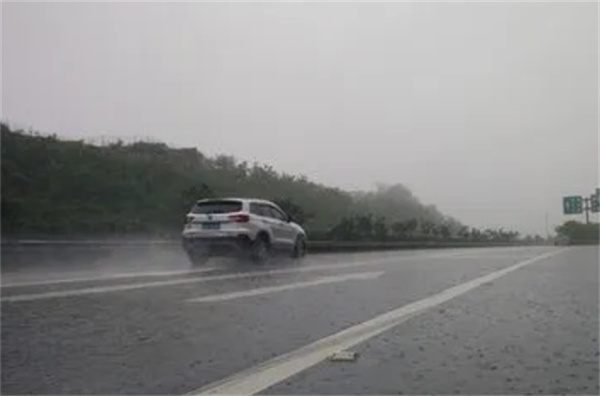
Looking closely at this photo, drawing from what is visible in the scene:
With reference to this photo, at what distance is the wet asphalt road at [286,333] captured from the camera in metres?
6.19

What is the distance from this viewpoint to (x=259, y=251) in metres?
21.9

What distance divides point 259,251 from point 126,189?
17962 mm

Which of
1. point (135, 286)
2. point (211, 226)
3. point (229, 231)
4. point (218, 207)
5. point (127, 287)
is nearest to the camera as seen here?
point (127, 287)

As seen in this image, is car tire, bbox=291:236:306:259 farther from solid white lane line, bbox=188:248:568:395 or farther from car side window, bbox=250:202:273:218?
solid white lane line, bbox=188:248:568:395

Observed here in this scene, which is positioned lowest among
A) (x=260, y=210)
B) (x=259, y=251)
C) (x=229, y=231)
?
(x=259, y=251)

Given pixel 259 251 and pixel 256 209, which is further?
pixel 256 209

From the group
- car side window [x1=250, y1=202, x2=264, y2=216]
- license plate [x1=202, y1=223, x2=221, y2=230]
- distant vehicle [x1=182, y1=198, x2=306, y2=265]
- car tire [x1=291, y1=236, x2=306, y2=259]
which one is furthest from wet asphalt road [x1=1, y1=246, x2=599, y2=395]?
car tire [x1=291, y1=236, x2=306, y2=259]

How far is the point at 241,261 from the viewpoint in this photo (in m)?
21.9

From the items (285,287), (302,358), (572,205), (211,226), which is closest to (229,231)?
(211,226)

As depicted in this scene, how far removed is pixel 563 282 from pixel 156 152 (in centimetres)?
→ 3600

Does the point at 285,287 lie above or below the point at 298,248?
below

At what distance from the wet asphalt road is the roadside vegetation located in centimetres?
956

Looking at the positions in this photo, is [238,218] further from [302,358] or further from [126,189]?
[126,189]

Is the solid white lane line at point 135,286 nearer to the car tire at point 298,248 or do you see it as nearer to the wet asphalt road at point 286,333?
the wet asphalt road at point 286,333
